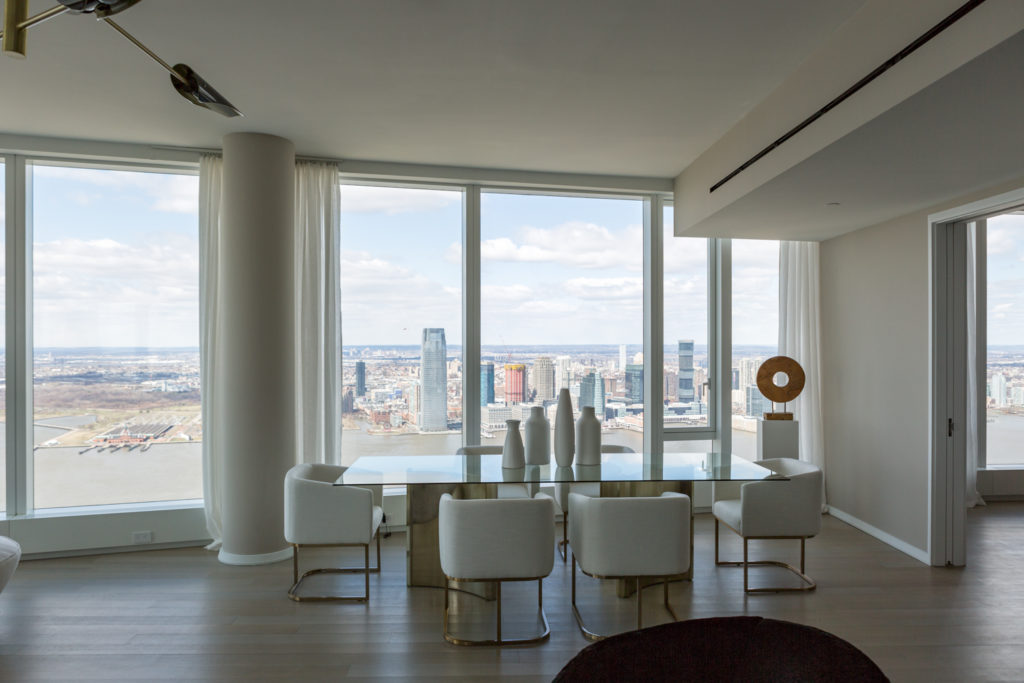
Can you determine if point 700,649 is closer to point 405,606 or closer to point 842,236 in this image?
point 405,606

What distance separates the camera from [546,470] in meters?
3.56

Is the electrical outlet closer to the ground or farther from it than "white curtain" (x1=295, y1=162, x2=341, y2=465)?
closer to the ground

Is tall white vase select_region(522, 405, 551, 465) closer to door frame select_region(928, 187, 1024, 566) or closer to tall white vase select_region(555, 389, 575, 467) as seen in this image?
tall white vase select_region(555, 389, 575, 467)

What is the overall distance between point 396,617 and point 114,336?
3016 mm

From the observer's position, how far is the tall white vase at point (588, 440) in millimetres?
3697

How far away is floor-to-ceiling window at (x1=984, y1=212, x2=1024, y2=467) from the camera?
18.8 ft

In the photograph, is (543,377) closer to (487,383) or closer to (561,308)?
(487,383)

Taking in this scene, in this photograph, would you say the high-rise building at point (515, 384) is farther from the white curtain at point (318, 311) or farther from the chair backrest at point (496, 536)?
the chair backrest at point (496, 536)

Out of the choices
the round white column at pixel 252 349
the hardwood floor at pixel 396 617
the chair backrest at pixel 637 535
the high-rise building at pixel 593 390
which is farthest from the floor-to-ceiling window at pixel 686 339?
the round white column at pixel 252 349

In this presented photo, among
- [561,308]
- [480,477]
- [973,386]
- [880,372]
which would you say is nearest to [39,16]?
[480,477]

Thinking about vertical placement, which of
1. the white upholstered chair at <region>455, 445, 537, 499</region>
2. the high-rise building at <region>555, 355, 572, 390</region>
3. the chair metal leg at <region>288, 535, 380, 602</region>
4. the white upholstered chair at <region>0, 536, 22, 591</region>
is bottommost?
the chair metal leg at <region>288, 535, 380, 602</region>

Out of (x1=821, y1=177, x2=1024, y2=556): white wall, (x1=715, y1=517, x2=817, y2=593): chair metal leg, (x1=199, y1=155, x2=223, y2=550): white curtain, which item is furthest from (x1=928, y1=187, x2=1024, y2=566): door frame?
(x1=199, y1=155, x2=223, y2=550): white curtain

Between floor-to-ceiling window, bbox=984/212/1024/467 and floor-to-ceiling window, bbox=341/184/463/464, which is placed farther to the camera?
floor-to-ceiling window, bbox=984/212/1024/467

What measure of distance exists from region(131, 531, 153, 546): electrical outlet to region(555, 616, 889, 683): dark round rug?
4.35 metres
